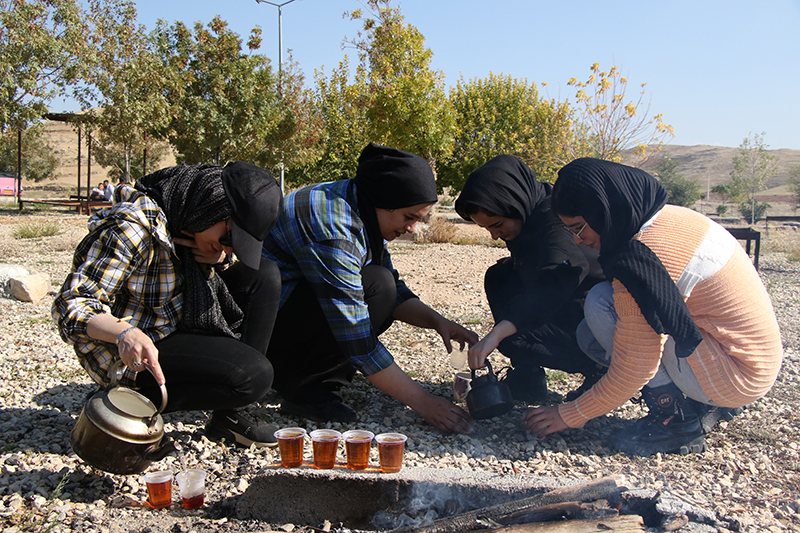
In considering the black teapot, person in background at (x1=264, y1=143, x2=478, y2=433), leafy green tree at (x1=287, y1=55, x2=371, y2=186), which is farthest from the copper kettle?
leafy green tree at (x1=287, y1=55, x2=371, y2=186)

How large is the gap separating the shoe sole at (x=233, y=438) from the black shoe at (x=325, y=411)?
1.19 ft

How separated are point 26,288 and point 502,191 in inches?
184

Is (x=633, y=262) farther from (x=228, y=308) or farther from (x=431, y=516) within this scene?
(x=228, y=308)

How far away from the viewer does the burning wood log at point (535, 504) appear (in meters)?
1.83

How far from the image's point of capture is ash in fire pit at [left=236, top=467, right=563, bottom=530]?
1.98m

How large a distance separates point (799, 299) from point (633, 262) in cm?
581

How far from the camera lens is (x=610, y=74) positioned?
1072 centimetres

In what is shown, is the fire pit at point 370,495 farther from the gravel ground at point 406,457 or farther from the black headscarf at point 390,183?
the black headscarf at point 390,183

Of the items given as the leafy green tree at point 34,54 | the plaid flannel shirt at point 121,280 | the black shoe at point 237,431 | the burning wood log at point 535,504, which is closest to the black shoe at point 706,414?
the burning wood log at point 535,504

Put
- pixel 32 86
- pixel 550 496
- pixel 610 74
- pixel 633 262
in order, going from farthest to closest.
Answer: pixel 32 86 → pixel 610 74 → pixel 633 262 → pixel 550 496

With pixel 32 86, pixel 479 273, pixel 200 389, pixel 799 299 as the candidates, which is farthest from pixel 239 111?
pixel 200 389

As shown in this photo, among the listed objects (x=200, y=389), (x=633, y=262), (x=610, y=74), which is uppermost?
(x=610, y=74)

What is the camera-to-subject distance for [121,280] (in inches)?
83.2

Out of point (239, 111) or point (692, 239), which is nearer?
point (692, 239)
